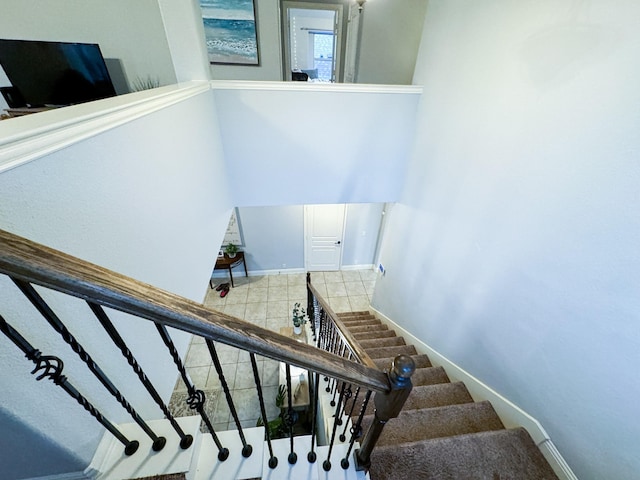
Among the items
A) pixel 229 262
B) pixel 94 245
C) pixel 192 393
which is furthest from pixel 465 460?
pixel 229 262

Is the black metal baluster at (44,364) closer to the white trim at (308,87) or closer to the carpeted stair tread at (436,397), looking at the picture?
the carpeted stair tread at (436,397)

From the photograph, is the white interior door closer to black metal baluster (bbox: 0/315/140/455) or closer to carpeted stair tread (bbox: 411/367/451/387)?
carpeted stair tread (bbox: 411/367/451/387)

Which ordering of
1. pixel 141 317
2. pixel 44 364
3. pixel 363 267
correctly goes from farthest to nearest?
pixel 363 267 < pixel 44 364 < pixel 141 317

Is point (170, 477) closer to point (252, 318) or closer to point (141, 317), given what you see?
point (141, 317)

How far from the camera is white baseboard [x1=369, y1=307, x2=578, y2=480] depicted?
1368 mm

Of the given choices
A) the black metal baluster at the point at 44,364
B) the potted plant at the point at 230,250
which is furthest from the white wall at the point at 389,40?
the black metal baluster at the point at 44,364

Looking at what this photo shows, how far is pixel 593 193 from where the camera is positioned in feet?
3.73

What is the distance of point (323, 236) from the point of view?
205 inches

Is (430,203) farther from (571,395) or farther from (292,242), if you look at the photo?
(292,242)

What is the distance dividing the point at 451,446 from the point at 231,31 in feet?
15.2

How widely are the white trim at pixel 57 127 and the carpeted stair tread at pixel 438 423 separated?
179 centimetres

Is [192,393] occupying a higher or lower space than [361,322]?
higher

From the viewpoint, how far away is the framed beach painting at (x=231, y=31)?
10.8ft

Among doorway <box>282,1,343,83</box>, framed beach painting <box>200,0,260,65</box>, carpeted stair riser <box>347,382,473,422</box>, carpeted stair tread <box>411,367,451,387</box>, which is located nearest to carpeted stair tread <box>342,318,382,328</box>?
carpeted stair tread <box>411,367,451,387</box>
